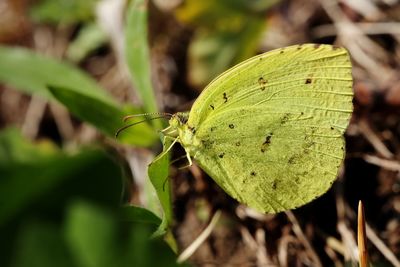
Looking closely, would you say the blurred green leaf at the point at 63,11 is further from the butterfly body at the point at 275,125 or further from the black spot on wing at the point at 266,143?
the black spot on wing at the point at 266,143

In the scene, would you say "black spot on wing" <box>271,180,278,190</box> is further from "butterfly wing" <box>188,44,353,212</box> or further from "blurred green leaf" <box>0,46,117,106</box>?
"blurred green leaf" <box>0,46,117,106</box>

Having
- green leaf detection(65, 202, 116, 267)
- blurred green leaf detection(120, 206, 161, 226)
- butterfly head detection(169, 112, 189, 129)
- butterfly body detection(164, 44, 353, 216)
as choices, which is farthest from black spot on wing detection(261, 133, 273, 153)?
green leaf detection(65, 202, 116, 267)

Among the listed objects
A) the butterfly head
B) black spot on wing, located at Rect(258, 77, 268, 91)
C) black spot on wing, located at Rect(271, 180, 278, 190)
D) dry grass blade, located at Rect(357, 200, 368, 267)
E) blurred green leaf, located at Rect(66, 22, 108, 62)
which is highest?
black spot on wing, located at Rect(258, 77, 268, 91)

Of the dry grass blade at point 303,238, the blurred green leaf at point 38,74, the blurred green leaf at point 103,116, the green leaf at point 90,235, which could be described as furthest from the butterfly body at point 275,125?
the green leaf at point 90,235

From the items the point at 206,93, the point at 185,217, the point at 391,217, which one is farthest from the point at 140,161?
the point at 391,217

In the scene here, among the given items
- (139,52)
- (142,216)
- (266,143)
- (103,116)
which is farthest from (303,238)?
(139,52)
